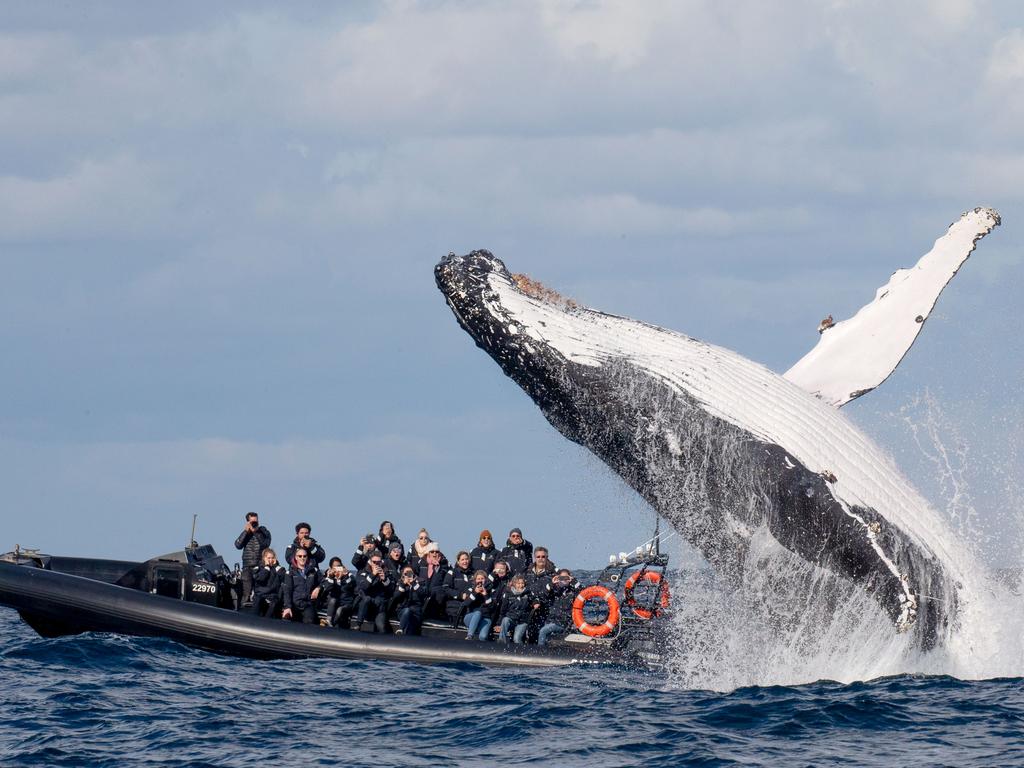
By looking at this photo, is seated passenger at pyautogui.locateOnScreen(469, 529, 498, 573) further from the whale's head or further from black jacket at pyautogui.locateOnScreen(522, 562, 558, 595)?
the whale's head

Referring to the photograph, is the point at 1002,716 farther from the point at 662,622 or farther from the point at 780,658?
the point at 662,622

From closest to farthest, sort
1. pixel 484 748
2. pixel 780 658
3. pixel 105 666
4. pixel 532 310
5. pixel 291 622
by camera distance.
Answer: pixel 532 310 → pixel 484 748 → pixel 780 658 → pixel 105 666 → pixel 291 622

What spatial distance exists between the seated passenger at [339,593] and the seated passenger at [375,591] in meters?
A: 0.19

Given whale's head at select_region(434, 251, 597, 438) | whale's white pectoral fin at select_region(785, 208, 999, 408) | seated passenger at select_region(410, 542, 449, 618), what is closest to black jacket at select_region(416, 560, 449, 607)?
seated passenger at select_region(410, 542, 449, 618)

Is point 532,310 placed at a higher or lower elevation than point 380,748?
higher

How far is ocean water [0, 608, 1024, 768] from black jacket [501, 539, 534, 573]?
2603mm

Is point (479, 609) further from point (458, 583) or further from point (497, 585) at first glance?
point (458, 583)

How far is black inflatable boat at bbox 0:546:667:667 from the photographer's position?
57.5ft

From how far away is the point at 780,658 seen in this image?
1227 centimetres

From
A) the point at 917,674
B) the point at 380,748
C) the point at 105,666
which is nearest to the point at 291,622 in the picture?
the point at 105,666

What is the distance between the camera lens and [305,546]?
772 inches

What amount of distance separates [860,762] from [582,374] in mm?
3454

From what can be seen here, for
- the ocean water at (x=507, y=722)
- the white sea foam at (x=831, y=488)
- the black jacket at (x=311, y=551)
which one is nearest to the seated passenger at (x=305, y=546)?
the black jacket at (x=311, y=551)

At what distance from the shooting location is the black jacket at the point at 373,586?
62.9ft
